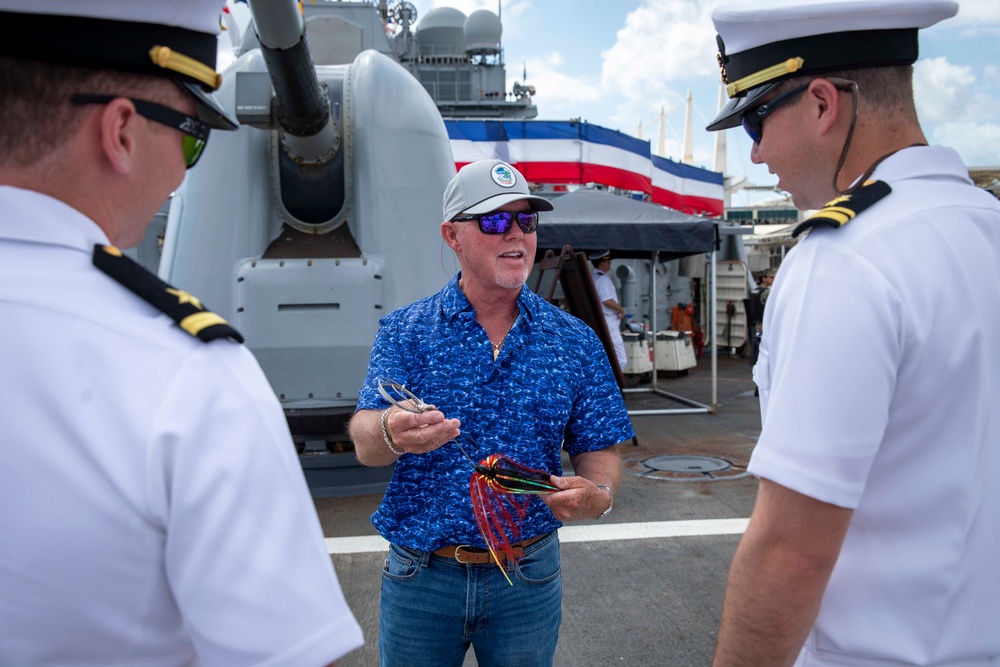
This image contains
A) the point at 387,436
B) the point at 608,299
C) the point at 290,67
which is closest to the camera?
the point at 387,436

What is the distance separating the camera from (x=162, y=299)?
864 mm

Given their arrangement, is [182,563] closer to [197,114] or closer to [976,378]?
[197,114]

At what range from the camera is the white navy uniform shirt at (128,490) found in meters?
0.78

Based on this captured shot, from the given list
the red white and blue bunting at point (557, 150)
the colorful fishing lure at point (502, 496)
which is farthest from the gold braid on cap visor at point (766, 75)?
the red white and blue bunting at point (557, 150)

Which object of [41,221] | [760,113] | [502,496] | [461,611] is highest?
[760,113]

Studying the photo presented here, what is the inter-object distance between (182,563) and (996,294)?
1.18 meters

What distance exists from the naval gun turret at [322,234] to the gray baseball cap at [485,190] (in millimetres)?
2745

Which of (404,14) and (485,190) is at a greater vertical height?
(404,14)

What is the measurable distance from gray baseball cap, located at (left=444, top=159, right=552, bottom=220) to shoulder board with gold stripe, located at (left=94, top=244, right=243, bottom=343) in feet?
4.65

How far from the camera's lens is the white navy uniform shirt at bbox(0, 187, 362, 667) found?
780mm

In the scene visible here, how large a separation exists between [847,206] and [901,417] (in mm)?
327

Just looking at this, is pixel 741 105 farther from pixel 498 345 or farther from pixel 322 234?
pixel 322 234

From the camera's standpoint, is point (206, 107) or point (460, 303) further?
point (460, 303)

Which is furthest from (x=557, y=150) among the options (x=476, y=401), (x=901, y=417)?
(x=901, y=417)
